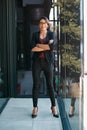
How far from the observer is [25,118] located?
607 cm

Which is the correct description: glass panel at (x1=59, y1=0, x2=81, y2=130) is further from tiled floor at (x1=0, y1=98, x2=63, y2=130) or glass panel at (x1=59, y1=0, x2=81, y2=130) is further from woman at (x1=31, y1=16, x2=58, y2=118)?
woman at (x1=31, y1=16, x2=58, y2=118)

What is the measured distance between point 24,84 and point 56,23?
1487mm

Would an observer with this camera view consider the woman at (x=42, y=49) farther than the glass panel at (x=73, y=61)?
Yes

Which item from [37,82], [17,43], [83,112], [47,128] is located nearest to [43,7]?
[17,43]

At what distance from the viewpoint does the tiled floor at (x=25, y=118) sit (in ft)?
18.3

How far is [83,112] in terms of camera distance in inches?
107

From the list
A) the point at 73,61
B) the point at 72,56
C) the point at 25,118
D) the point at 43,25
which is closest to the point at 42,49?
the point at 43,25

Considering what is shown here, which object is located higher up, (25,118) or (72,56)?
(72,56)

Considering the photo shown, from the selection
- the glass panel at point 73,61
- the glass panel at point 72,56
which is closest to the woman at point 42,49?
the glass panel at point 72,56

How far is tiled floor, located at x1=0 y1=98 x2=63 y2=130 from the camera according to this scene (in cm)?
556

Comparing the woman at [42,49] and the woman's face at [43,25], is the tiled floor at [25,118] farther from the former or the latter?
the woman's face at [43,25]

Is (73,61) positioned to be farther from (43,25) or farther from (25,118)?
(25,118)

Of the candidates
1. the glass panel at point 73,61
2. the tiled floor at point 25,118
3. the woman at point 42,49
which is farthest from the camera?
the woman at point 42,49

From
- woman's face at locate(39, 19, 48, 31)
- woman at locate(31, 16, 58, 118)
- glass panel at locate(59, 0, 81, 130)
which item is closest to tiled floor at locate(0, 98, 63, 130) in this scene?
woman at locate(31, 16, 58, 118)
